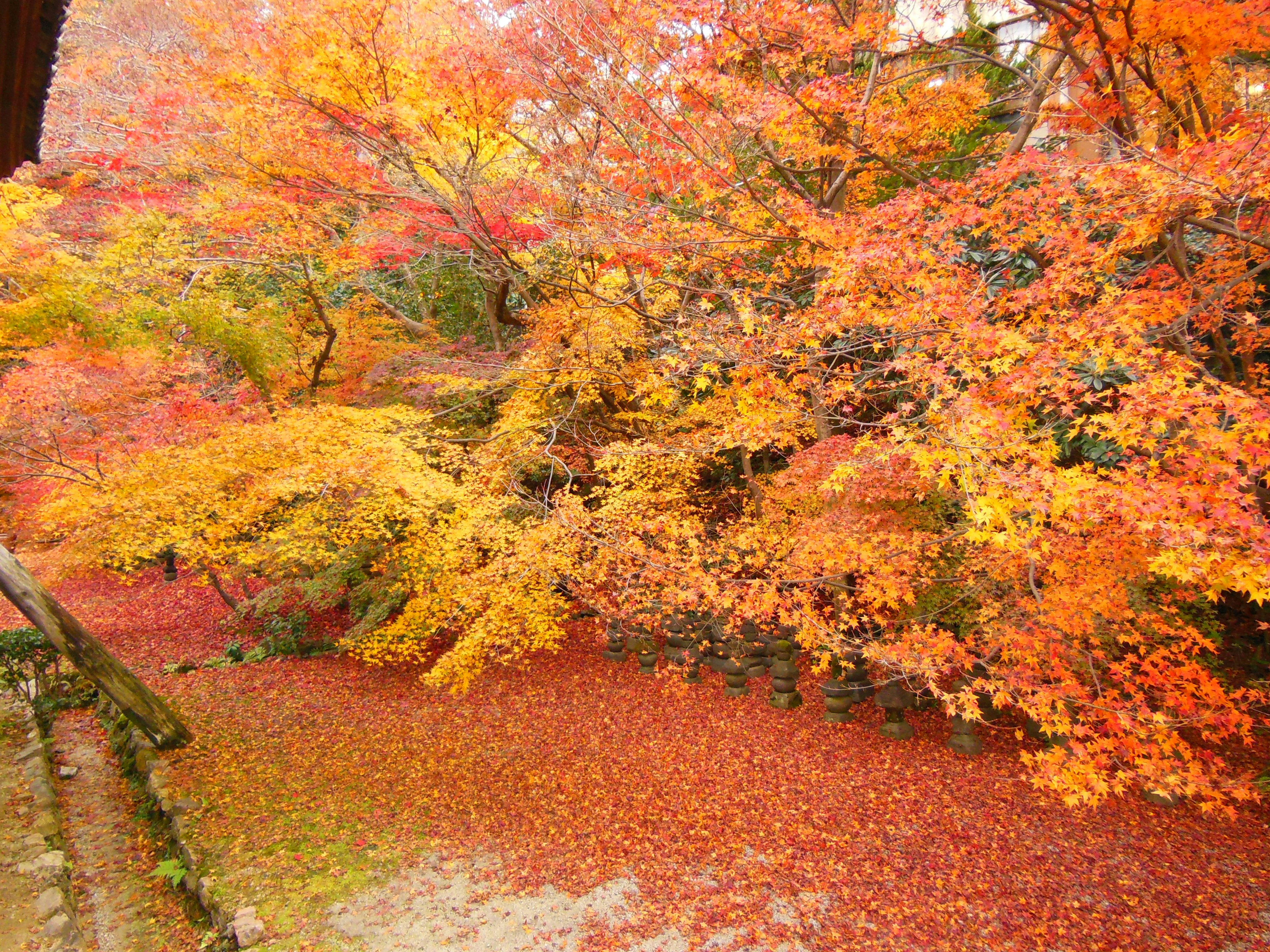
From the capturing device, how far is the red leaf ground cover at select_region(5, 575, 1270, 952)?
4.77m

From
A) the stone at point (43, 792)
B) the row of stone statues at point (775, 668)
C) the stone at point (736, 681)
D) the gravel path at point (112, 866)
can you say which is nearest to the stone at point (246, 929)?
the gravel path at point (112, 866)

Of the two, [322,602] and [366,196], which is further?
[322,602]

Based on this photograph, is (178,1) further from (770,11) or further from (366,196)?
(770,11)

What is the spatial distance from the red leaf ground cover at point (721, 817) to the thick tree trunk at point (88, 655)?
55 cm

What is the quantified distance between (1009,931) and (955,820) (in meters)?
1.33

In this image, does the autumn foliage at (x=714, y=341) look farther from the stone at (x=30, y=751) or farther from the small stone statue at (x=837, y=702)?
the stone at (x=30, y=751)

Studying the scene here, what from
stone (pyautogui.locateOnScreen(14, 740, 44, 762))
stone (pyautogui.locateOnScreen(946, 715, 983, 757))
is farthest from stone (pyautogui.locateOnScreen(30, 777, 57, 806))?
stone (pyautogui.locateOnScreen(946, 715, 983, 757))

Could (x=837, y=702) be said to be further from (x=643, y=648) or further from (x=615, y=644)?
(x=615, y=644)

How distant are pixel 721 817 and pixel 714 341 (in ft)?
16.3

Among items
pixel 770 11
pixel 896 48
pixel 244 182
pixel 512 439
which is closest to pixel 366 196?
pixel 244 182

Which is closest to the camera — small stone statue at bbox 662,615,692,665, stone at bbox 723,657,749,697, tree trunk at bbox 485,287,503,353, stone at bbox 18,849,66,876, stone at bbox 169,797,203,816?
stone at bbox 18,849,66,876

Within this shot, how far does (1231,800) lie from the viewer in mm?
5820

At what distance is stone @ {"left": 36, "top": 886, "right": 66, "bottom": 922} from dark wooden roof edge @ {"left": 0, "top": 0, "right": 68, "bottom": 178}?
5.54 meters

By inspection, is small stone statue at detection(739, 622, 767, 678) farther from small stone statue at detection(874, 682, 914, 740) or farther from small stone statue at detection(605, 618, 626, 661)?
small stone statue at detection(605, 618, 626, 661)
